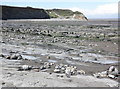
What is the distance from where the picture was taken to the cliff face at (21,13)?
105m

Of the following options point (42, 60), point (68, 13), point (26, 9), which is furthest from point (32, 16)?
point (42, 60)

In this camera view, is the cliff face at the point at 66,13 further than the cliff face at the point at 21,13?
Yes

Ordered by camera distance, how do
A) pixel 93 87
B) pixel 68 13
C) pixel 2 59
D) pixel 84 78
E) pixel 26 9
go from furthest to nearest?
pixel 68 13
pixel 26 9
pixel 2 59
pixel 84 78
pixel 93 87

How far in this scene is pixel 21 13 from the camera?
122m

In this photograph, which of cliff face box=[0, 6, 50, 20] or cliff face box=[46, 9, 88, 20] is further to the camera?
cliff face box=[46, 9, 88, 20]

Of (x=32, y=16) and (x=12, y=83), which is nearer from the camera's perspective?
(x=12, y=83)

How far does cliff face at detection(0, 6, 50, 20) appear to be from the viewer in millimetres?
105106

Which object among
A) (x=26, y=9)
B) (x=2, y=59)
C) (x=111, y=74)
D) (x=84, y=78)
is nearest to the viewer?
(x=84, y=78)

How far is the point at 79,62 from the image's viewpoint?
1198cm

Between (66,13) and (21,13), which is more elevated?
(21,13)

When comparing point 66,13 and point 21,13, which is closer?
point 21,13

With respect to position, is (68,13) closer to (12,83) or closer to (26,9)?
(26,9)

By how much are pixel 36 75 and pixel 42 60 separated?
3.33 m

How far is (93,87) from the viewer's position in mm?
7816
